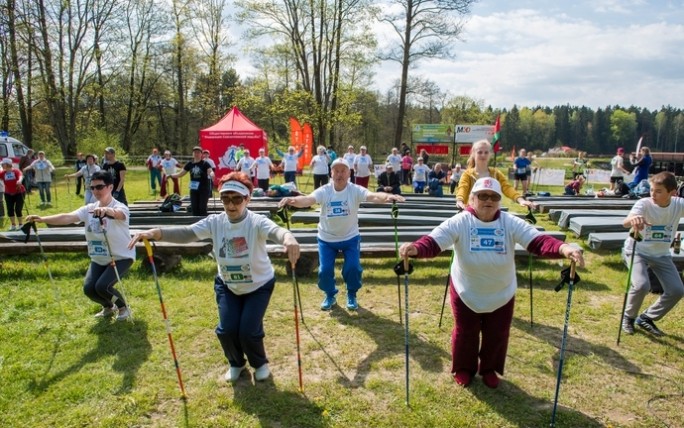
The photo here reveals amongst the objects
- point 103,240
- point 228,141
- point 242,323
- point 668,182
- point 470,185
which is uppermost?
point 228,141

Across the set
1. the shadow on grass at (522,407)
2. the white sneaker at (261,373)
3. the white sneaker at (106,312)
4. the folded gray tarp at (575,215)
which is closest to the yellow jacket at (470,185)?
the shadow on grass at (522,407)

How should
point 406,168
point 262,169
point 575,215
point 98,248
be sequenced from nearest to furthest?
point 98,248
point 575,215
point 262,169
point 406,168

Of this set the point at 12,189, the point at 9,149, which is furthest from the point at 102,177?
the point at 9,149

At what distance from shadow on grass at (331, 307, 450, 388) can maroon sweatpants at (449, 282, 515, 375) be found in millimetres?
429

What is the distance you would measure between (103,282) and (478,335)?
4.52 metres

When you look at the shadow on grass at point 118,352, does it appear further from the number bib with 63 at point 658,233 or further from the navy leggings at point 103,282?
the number bib with 63 at point 658,233

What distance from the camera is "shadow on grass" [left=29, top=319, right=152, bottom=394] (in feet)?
14.2

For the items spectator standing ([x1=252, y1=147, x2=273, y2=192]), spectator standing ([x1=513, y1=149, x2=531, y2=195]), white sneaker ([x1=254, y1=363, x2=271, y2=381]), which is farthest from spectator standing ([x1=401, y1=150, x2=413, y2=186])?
white sneaker ([x1=254, y1=363, x2=271, y2=381])

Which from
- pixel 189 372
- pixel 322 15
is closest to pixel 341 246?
pixel 189 372

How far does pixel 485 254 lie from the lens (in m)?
3.77

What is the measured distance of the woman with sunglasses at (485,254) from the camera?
12.3 feet

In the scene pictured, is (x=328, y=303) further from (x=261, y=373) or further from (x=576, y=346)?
(x=576, y=346)

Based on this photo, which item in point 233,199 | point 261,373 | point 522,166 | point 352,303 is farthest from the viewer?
point 522,166

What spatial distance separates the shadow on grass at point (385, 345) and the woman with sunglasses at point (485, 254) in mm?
839
